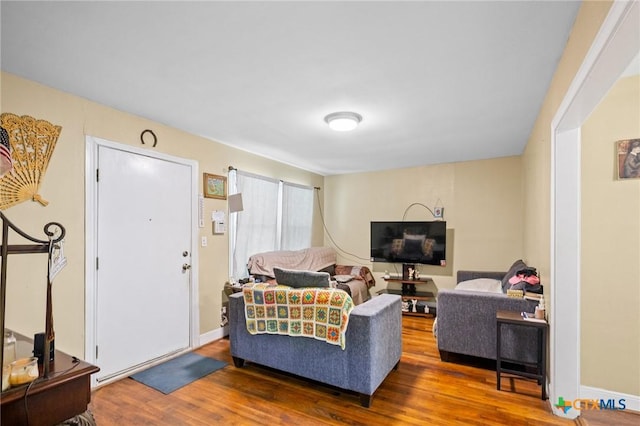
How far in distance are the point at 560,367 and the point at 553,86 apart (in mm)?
1978

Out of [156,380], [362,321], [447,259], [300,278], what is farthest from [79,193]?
[447,259]

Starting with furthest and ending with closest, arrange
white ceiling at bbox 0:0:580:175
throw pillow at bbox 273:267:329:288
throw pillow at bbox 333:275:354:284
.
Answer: throw pillow at bbox 333:275:354:284 < throw pillow at bbox 273:267:329:288 < white ceiling at bbox 0:0:580:175

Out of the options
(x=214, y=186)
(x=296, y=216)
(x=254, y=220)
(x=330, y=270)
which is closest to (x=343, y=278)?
(x=330, y=270)

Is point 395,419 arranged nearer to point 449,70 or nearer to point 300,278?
point 300,278

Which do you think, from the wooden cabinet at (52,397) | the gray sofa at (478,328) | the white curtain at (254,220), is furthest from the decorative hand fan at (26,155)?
the gray sofa at (478,328)

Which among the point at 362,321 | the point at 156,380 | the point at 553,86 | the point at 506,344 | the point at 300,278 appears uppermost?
the point at 553,86

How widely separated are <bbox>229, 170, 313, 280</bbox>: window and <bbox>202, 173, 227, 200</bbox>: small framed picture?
0.14 meters

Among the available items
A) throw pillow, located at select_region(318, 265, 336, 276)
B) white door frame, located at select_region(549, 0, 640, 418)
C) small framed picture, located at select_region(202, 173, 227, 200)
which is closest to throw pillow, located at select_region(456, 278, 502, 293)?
white door frame, located at select_region(549, 0, 640, 418)

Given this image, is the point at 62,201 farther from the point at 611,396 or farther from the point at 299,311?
the point at 611,396

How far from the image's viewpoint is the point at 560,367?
215cm

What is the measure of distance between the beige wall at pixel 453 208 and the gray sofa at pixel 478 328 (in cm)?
206

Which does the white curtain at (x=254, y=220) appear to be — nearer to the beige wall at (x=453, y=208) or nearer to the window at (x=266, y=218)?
the window at (x=266, y=218)

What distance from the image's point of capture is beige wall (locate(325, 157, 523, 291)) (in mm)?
4734

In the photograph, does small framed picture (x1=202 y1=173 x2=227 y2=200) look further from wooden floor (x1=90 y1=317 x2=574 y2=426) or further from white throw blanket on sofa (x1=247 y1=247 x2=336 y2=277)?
wooden floor (x1=90 y1=317 x2=574 y2=426)
